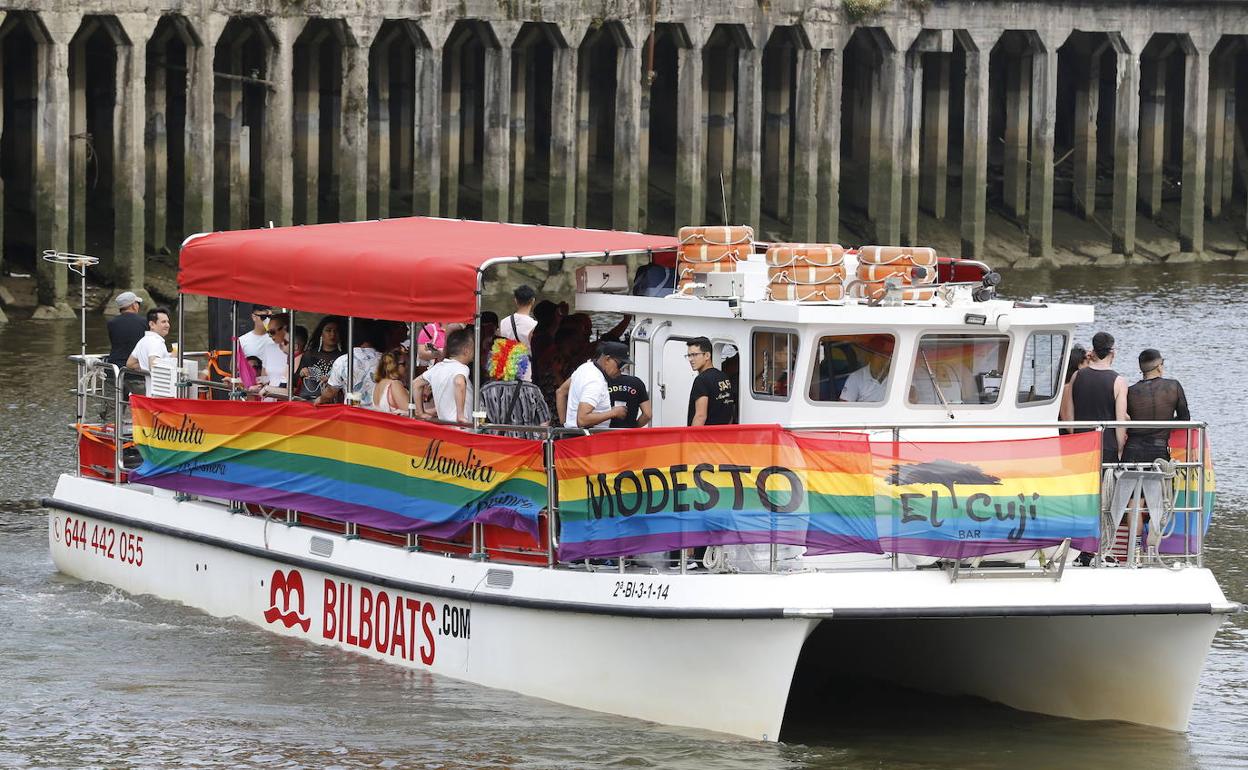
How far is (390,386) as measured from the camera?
1546 cm

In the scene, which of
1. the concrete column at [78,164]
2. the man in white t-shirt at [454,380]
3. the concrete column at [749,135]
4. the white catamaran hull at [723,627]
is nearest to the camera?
the white catamaran hull at [723,627]

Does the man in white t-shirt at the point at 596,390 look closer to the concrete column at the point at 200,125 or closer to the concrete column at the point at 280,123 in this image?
the concrete column at the point at 200,125

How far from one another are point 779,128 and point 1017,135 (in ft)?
17.6

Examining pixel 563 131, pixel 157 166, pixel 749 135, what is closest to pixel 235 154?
pixel 157 166

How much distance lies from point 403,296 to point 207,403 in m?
2.42

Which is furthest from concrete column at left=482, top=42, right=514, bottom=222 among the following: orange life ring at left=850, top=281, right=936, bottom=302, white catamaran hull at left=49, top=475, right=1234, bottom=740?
orange life ring at left=850, top=281, right=936, bottom=302

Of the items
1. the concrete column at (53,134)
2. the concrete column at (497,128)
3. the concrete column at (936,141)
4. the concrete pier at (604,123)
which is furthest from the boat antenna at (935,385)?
the concrete column at (936,141)

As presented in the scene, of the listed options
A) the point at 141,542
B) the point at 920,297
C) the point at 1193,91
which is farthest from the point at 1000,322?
the point at 1193,91

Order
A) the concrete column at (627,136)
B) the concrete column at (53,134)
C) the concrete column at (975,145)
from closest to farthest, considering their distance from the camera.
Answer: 1. the concrete column at (53,134)
2. the concrete column at (627,136)
3. the concrete column at (975,145)

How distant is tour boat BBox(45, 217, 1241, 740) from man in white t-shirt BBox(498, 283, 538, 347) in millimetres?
336

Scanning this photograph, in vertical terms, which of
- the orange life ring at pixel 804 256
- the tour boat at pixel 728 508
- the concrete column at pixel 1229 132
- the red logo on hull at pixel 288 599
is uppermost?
the concrete column at pixel 1229 132

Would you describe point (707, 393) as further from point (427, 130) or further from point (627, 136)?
point (627, 136)

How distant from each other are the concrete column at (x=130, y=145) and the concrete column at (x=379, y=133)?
4713 millimetres

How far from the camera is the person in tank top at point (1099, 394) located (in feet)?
50.4
